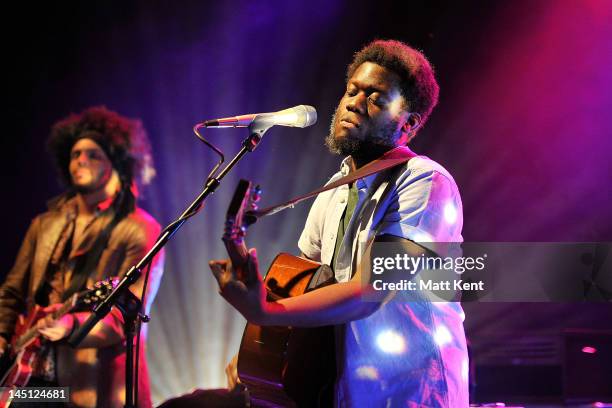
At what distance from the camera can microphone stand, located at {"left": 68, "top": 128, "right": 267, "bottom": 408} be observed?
8.77 ft

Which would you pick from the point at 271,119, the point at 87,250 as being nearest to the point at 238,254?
the point at 271,119

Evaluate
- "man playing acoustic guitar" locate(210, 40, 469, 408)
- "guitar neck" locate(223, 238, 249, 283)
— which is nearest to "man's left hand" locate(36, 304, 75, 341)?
"man playing acoustic guitar" locate(210, 40, 469, 408)

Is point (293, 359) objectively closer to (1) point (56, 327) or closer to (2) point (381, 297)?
(2) point (381, 297)

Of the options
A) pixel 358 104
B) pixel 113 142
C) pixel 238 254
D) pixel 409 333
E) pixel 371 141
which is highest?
pixel 113 142

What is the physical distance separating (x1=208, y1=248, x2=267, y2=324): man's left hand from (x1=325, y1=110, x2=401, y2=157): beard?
3.11 feet

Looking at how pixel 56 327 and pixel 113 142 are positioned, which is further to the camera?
pixel 113 142

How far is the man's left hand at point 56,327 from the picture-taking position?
4.30m

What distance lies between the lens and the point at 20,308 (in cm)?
491

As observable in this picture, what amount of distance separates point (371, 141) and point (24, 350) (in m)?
2.99

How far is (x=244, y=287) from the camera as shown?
204cm

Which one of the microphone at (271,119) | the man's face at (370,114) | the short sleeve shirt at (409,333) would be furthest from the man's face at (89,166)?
the short sleeve shirt at (409,333)

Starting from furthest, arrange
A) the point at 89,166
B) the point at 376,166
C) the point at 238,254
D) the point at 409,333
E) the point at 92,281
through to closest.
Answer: the point at 89,166
the point at 92,281
the point at 376,166
the point at 409,333
the point at 238,254

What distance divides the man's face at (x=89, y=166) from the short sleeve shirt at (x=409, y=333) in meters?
3.09

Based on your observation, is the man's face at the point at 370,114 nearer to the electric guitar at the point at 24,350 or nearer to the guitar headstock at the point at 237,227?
the guitar headstock at the point at 237,227
